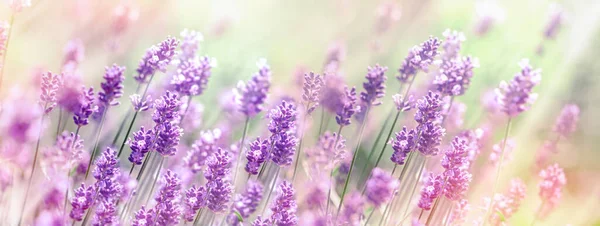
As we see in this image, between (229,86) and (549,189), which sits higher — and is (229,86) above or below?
below

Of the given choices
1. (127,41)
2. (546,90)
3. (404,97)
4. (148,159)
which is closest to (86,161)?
(148,159)

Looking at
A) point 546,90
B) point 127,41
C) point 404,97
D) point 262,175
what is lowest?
point 262,175

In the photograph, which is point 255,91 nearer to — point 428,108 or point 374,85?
point 374,85

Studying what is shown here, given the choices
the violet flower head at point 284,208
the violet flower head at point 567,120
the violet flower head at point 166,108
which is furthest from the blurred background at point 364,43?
the violet flower head at point 284,208

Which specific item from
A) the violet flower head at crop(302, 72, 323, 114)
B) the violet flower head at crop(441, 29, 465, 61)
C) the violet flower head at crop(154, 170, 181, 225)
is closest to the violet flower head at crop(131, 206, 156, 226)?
the violet flower head at crop(154, 170, 181, 225)

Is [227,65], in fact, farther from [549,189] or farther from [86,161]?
[549,189]

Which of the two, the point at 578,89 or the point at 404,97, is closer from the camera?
the point at 404,97

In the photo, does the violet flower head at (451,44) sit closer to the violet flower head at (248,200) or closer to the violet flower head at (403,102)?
the violet flower head at (403,102)
